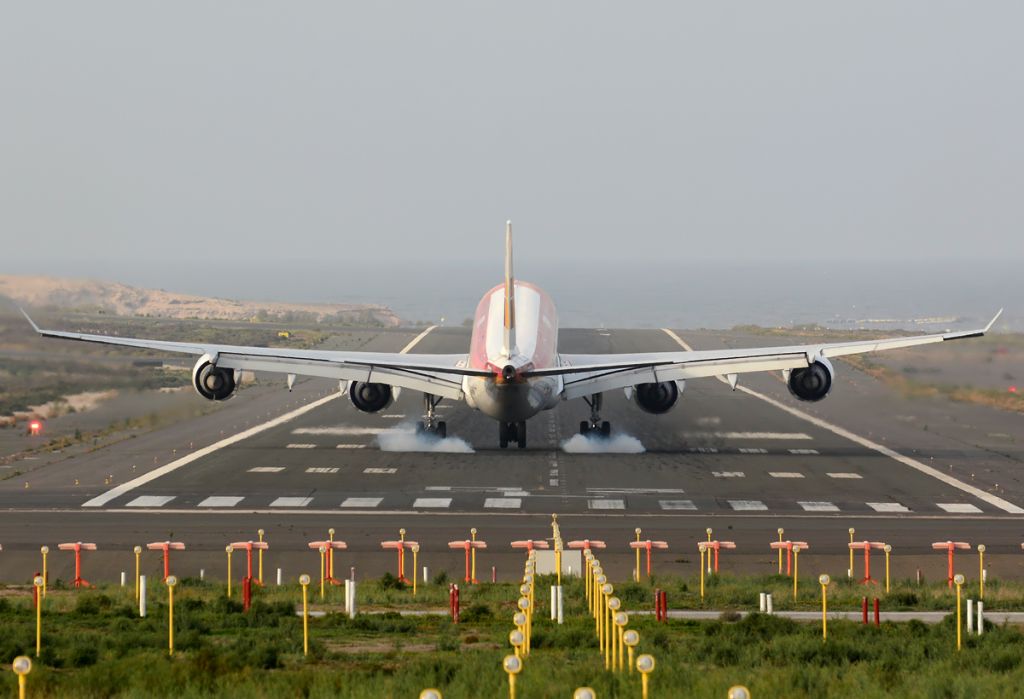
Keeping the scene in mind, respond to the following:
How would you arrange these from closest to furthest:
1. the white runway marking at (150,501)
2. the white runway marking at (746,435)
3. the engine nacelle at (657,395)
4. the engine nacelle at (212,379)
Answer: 1. the white runway marking at (150,501)
2. the engine nacelle at (212,379)
3. the engine nacelle at (657,395)
4. the white runway marking at (746,435)

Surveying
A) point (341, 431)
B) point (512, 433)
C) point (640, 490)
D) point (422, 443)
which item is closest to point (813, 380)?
point (640, 490)

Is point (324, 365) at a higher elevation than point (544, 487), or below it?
higher

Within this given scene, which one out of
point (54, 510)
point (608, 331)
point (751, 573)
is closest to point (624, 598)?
point (751, 573)

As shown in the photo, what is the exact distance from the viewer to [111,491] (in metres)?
51.5

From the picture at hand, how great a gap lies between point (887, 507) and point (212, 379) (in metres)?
24.7

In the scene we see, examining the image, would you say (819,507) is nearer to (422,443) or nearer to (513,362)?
(513,362)

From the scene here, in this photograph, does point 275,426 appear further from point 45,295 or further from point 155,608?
point 155,608

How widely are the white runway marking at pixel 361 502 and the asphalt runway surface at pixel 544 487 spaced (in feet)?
0.48

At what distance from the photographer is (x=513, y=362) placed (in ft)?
181

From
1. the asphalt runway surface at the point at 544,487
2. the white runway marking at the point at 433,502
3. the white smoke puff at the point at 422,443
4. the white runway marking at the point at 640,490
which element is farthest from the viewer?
the white smoke puff at the point at 422,443

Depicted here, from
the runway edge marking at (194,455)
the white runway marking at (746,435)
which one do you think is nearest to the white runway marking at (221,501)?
the runway edge marking at (194,455)

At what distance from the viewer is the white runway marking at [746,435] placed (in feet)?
226

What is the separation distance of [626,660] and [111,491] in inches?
1190

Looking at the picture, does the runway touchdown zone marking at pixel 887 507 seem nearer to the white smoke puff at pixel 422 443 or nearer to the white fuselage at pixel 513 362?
the white fuselage at pixel 513 362
